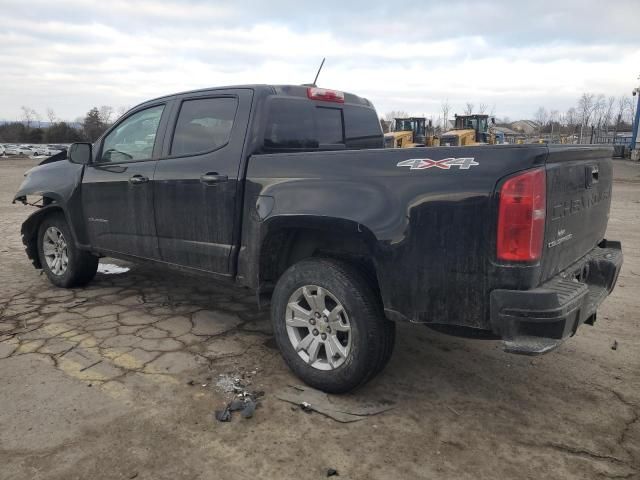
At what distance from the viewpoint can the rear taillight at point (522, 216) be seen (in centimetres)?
241

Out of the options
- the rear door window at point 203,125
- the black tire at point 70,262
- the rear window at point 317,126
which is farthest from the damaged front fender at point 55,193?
the rear window at point 317,126

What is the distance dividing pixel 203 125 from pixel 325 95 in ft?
3.36

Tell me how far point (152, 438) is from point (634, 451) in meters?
2.52

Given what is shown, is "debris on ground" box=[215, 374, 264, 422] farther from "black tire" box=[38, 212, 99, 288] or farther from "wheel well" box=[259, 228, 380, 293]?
"black tire" box=[38, 212, 99, 288]

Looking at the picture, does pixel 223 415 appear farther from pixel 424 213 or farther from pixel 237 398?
pixel 424 213

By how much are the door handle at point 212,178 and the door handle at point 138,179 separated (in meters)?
0.76

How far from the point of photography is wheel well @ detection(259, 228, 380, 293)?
124 inches

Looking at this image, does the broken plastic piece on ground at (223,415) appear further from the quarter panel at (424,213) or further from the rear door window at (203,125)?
the rear door window at (203,125)

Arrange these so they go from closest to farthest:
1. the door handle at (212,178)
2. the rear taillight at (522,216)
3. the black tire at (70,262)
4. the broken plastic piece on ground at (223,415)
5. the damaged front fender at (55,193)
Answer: the rear taillight at (522,216)
the broken plastic piece on ground at (223,415)
the door handle at (212,178)
the damaged front fender at (55,193)
the black tire at (70,262)

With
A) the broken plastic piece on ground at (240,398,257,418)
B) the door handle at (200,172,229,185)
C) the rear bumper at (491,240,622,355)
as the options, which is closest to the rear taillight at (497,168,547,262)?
the rear bumper at (491,240,622,355)

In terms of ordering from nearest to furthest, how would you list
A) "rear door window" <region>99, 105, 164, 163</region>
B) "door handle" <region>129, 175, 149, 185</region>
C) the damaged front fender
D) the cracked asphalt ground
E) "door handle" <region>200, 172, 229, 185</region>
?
the cracked asphalt ground < "door handle" <region>200, 172, 229, 185</region> < "door handle" <region>129, 175, 149, 185</region> < "rear door window" <region>99, 105, 164, 163</region> < the damaged front fender

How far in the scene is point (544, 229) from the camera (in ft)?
8.25

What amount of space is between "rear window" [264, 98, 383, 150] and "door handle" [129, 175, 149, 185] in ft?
4.09

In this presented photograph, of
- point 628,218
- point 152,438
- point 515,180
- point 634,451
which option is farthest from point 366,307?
point 628,218
